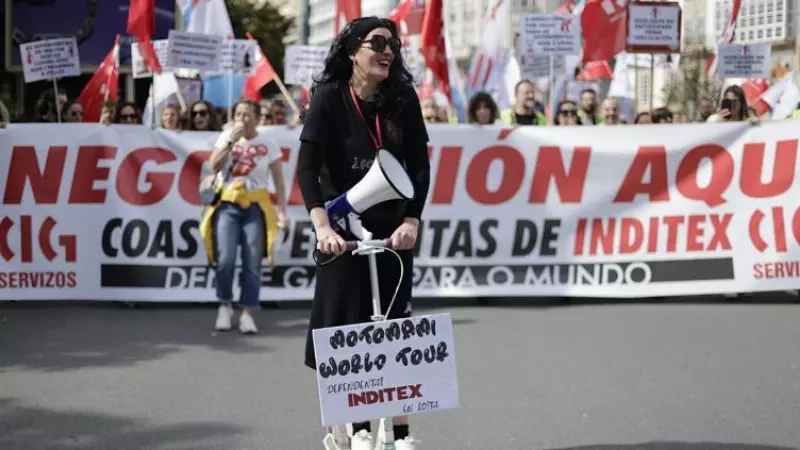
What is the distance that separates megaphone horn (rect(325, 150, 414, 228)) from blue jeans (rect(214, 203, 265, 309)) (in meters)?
4.91

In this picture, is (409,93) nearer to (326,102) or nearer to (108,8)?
(326,102)

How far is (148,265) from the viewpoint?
1109 centimetres

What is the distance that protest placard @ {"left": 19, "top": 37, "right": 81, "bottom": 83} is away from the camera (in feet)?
44.3

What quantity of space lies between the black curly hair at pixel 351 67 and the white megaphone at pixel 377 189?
0.36 metres

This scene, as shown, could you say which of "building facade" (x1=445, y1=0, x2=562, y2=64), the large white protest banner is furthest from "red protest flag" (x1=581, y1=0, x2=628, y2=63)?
"building facade" (x1=445, y1=0, x2=562, y2=64)

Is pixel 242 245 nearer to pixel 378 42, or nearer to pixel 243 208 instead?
pixel 243 208

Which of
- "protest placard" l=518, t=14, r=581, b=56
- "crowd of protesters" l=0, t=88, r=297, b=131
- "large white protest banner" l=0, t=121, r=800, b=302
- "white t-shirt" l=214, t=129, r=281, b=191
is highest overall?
"protest placard" l=518, t=14, r=581, b=56

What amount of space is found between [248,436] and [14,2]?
72.7 feet

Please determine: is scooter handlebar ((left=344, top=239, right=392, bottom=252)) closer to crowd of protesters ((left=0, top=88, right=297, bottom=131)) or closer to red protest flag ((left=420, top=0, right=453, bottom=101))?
crowd of protesters ((left=0, top=88, right=297, bottom=131))

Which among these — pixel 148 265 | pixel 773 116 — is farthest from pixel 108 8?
pixel 148 265

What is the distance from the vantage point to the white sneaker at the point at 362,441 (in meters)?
4.92

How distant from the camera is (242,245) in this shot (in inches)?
378

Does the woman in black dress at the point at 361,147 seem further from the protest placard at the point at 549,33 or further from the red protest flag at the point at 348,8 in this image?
the red protest flag at the point at 348,8

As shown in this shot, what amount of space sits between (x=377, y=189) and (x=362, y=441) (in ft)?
3.49
